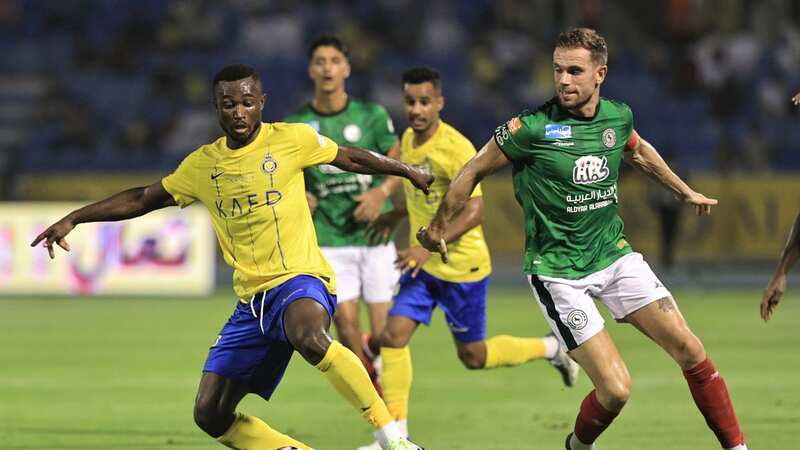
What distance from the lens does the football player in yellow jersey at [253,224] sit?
6.95 m

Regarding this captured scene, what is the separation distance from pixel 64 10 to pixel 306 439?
19756 mm

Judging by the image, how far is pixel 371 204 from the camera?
936 centimetres

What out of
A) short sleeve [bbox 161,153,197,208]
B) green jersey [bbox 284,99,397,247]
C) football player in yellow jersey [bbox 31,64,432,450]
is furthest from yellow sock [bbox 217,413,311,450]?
green jersey [bbox 284,99,397,247]

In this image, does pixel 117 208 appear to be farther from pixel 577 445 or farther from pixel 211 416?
pixel 577 445

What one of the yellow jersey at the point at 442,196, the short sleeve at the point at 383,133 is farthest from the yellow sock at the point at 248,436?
the short sleeve at the point at 383,133

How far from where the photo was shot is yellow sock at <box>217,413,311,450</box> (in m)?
7.10

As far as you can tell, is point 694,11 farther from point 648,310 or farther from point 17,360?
point 648,310

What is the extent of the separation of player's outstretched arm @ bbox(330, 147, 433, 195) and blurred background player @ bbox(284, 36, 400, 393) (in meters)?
2.51

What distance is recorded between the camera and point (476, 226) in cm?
876

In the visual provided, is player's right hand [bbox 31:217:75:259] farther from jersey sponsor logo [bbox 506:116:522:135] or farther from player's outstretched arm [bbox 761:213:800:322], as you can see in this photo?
player's outstretched arm [bbox 761:213:800:322]

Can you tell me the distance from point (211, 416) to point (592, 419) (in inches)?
75.0

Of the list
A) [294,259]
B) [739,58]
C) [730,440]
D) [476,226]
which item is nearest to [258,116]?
[294,259]

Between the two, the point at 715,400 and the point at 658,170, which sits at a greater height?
the point at 658,170

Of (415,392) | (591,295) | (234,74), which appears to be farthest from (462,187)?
(415,392)
